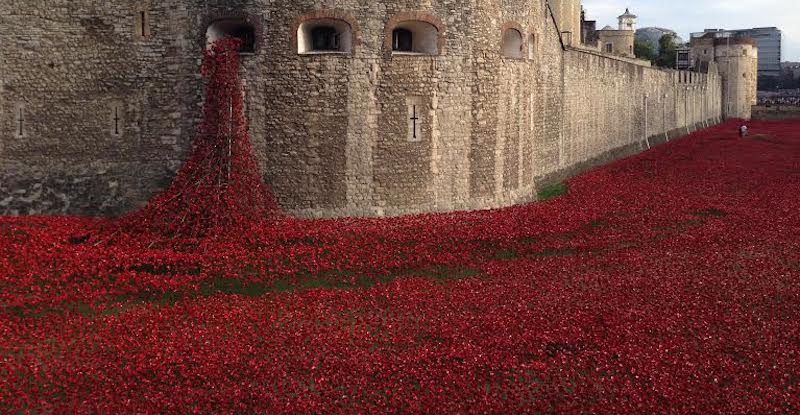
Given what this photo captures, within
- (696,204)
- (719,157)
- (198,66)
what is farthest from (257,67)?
(719,157)

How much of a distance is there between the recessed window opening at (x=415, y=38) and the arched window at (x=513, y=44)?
116 inches

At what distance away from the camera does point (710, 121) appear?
6831cm

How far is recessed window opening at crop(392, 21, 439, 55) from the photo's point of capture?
17.2 metres

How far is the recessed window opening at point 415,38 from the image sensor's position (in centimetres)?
1716

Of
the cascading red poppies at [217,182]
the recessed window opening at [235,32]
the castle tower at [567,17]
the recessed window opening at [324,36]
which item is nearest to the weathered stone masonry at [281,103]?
the recessed window opening at [324,36]

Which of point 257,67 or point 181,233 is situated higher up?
point 257,67

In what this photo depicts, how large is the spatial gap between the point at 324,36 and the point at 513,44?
549cm

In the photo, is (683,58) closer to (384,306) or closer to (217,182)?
(217,182)

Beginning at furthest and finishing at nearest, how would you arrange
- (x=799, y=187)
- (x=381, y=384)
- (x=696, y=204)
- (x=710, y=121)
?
(x=710, y=121)
(x=799, y=187)
(x=696, y=204)
(x=381, y=384)

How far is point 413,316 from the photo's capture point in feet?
34.9

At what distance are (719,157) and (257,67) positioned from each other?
23.5 m

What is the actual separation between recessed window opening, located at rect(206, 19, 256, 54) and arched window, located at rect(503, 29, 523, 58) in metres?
6.76

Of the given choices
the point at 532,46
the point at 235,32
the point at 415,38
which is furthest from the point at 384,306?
the point at 532,46

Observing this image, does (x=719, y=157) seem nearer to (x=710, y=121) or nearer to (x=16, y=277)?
(x=16, y=277)
